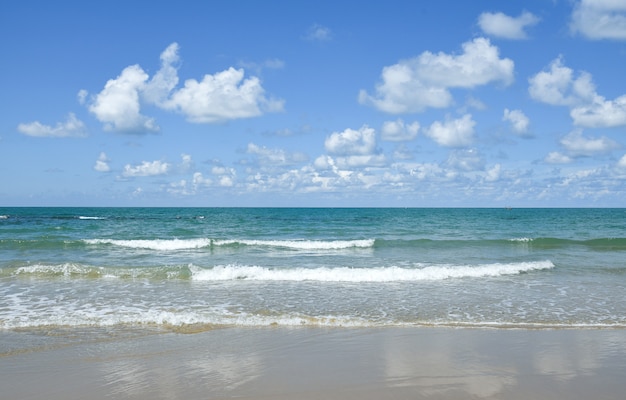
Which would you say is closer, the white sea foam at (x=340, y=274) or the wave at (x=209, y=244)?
the white sea foam at (x=340, y=274)

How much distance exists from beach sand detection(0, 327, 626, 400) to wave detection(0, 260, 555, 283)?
672cm

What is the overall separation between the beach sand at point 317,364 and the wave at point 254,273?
672 centimetres

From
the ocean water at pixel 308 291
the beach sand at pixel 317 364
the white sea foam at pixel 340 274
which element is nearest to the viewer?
the beach sand at pixel 317 364

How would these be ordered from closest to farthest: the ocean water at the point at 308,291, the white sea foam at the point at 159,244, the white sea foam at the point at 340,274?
the ocean water at the point at 308,291 → the white sea foam at the point at 340,274 → the white sea foam at the point at 159,244

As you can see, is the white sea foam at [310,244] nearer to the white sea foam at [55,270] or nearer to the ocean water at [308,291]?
the ocean water at [308,291]

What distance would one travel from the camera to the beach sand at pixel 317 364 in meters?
6.17

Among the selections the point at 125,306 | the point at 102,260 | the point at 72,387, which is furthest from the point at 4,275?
the point at 72,387

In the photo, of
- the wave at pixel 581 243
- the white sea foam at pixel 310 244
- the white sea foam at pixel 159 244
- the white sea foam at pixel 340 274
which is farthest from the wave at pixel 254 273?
the wave at pixel 581 243

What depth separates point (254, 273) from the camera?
16922mm

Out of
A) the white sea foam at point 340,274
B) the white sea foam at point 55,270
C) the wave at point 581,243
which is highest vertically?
the white sea foam at point 55,270

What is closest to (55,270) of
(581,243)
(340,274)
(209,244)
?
(340,274)

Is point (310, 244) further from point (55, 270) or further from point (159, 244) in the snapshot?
point (55, 270)

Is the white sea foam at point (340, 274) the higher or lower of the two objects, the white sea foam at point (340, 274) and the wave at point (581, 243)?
the higher

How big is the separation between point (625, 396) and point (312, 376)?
3986 mm
